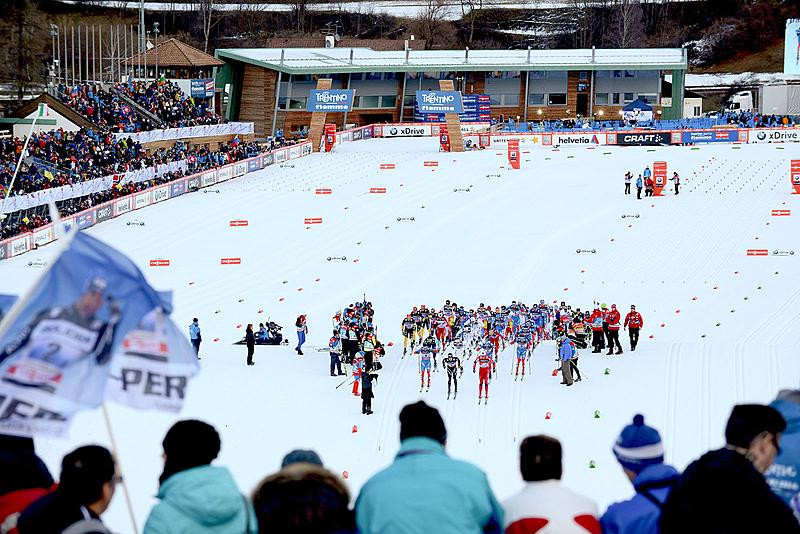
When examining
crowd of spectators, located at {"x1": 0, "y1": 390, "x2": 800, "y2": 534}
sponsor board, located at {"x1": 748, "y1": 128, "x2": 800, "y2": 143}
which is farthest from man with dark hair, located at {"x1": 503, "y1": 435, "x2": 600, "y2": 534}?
sponsor board, located at {"x1": 748, "y1": 128, "x2": 800, "y2": 143}

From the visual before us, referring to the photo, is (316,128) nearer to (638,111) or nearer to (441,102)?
(441,102)

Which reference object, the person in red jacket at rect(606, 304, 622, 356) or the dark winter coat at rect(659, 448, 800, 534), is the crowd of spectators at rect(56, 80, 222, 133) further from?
the dark winter coat at rect(659, 448, 800, 534)

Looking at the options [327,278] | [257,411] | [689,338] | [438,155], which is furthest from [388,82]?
[257,411]

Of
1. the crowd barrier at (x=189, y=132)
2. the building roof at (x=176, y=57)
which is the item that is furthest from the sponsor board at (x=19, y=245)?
the building roof at (x=176, y=57)

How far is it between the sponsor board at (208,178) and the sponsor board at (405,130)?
17.4 m

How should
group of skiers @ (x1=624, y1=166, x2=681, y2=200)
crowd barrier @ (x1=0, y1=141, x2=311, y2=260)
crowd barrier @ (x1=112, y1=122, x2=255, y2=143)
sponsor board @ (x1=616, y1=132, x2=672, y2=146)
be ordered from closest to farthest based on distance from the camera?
crowd barrier @ (x1=0, y1=141, x2=311, y2=260) < group of skiers @ (x1=624, y1=166, x2=681, y2=200) < crowd barrier @ (x1=112, y1=122, x2=255, y2=143) < sponsor board @ (x1=616, y1=132, x2=672, y2=146)

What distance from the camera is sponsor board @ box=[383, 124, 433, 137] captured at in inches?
2643

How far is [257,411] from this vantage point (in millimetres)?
20125

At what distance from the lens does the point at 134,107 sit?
58.5m

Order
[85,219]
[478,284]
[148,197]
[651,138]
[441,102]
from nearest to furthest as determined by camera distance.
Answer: [478,284] → [85,219] → [148,197] → [651,138] → [441,102]

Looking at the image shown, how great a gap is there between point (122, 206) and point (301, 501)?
133ft

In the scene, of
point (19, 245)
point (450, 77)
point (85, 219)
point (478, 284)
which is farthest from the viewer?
point (450, 77)

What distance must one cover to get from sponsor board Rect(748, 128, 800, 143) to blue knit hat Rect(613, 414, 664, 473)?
57.7m

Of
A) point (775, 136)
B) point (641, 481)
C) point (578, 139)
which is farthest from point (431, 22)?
point (641, 481)
